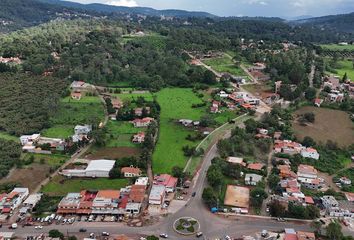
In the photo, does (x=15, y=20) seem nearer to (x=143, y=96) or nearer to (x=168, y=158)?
(x=143, y=96)

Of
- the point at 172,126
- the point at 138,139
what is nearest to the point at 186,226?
the point at 138,139

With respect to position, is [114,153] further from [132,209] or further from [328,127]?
[328,127]

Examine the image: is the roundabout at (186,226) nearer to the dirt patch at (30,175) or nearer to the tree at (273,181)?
the tree at (273,181)

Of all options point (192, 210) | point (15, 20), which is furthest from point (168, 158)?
point (15, 20)

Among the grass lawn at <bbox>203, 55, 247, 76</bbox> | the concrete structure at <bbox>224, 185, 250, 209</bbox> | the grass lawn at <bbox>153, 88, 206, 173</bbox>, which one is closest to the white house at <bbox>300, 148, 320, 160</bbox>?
the concrete structure at <bbox>224, 185, 250, 209</bbox>

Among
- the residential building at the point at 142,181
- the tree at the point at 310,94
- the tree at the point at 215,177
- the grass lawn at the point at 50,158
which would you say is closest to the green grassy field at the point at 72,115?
the grass lawn at the point at 50,158

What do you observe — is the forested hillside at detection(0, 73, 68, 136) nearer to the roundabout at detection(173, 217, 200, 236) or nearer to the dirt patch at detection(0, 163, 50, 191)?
the dirt patch at detection(0, 163, 50, 191)
